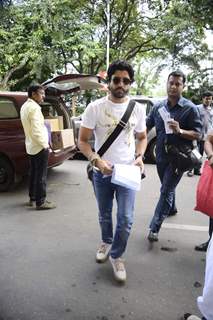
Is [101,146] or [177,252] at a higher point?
[101,146]

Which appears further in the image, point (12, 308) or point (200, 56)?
point (200, 56)

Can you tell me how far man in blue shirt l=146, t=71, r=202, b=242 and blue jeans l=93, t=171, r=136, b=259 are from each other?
797mm

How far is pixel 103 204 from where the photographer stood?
3.25m

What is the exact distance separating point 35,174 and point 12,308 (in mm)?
2663

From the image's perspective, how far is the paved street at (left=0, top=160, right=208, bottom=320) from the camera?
2.73m

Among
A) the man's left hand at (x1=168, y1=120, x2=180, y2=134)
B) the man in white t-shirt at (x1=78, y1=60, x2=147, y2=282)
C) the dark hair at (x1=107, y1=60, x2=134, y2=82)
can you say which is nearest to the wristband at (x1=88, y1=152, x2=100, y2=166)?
the man in white t-shirt at (x1=78, y1=60, x2=147, y2=282)

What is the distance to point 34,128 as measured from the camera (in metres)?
4.90

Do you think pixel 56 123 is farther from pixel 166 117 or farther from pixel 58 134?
pixel 166 117

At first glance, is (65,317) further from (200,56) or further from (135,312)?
(200,56)

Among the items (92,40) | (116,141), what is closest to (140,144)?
(116,141)

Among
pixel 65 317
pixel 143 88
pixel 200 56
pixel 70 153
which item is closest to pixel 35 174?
pixel 70 153

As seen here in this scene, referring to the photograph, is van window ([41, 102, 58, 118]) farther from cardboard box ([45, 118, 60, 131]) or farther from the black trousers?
the black trousers

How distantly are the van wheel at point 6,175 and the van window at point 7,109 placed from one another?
0.71 metres

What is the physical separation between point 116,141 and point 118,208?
1.89ft
